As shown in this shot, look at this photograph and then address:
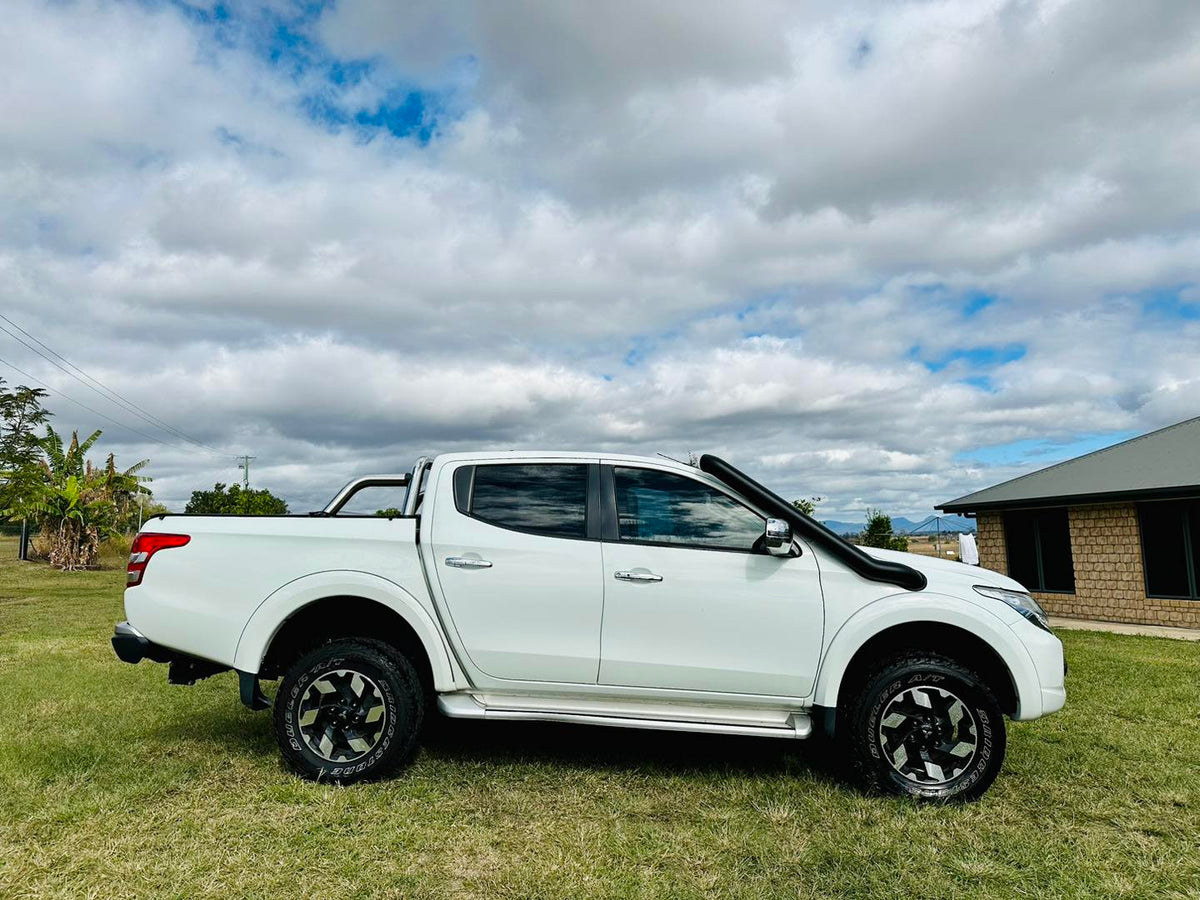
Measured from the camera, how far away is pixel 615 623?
4.54 metres

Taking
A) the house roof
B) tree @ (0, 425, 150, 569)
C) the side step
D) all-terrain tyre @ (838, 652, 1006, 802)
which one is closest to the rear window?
the side step

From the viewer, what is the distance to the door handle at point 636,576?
454 cm

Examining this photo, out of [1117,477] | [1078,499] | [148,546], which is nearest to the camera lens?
[148,546]

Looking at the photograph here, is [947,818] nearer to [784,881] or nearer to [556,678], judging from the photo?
[784,881]

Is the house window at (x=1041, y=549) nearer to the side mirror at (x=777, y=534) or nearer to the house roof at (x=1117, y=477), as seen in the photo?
the house roof at (x=1117, y=477)

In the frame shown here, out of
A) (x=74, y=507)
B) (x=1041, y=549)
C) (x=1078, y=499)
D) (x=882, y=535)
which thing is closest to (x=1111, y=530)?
(x=1078, y=499)

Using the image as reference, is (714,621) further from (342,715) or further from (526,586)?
(342,715)

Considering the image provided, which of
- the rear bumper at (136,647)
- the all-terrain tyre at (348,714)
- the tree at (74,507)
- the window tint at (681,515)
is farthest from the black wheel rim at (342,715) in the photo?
the tree at (74,507)

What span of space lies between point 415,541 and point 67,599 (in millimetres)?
18242

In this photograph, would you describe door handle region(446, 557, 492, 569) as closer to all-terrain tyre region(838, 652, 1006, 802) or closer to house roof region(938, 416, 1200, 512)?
all-terrain tyre region(838, 652, 1006, 802)

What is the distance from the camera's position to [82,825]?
400cm

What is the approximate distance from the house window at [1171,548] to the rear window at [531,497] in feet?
46.3

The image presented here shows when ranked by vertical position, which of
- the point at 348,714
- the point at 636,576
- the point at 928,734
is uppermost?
the point at 636,576

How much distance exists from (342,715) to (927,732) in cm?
320
